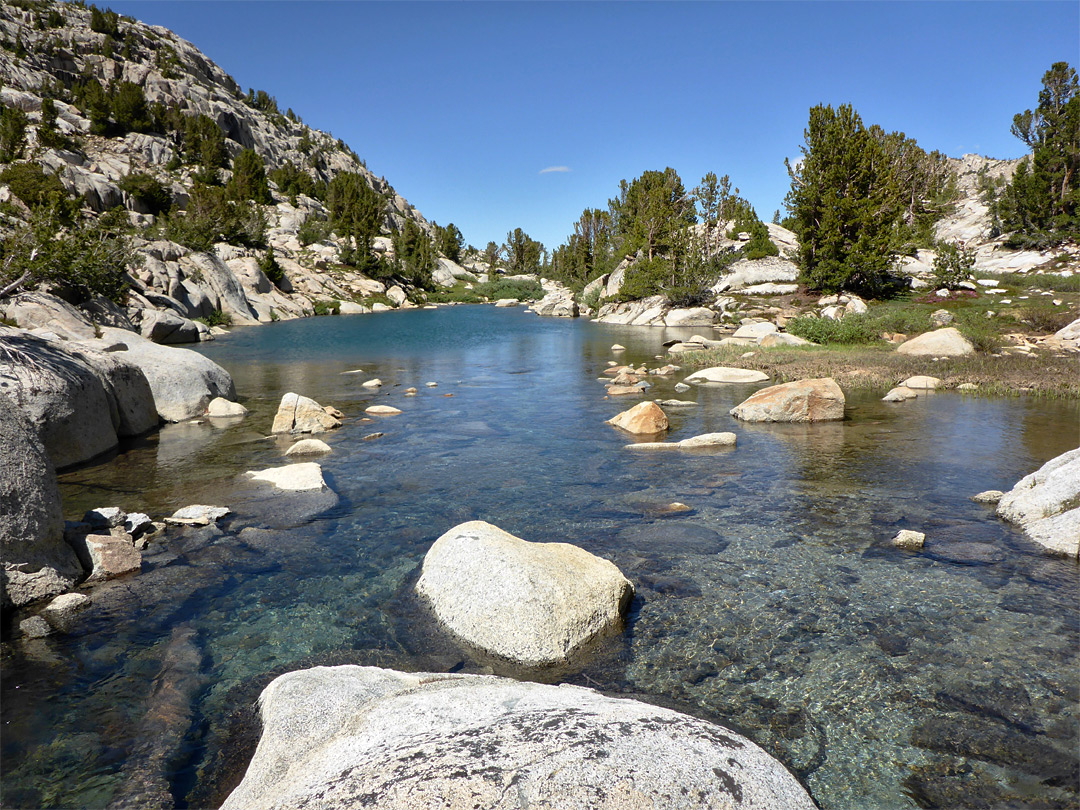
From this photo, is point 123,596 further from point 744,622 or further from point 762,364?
point 762,364

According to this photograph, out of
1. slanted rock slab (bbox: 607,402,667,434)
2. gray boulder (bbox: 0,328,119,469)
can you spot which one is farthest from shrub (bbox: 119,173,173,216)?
slanted rock slab (bbox: 607,402,667,434)

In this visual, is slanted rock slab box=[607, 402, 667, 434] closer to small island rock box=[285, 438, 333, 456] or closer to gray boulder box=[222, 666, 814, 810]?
small island rock box=[285, 438, 333, 456]

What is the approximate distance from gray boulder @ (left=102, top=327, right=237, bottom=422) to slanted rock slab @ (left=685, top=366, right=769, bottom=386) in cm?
1848

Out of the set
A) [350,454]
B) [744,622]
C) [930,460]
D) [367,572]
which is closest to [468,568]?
[367,572]

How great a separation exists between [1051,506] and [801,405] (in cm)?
887

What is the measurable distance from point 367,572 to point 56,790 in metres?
4.31

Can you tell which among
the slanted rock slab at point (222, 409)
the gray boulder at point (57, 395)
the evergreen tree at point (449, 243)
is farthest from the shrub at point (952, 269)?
the evergreen tree at point (449, 243)

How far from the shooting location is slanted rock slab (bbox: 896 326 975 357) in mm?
28859

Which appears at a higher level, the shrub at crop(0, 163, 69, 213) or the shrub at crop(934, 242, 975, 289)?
the shrub at crop(0, 163, 69, 213)

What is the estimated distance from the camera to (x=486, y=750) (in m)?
3.87

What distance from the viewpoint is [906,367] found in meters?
26.1

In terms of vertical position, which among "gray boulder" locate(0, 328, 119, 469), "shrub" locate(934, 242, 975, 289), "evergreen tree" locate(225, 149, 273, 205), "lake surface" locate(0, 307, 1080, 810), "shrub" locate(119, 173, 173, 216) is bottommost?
"lake surface" locate(0, 307, 1080, 810)

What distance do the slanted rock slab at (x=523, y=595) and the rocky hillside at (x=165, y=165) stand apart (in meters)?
24.5

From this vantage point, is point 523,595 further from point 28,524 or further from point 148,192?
point 148,192
